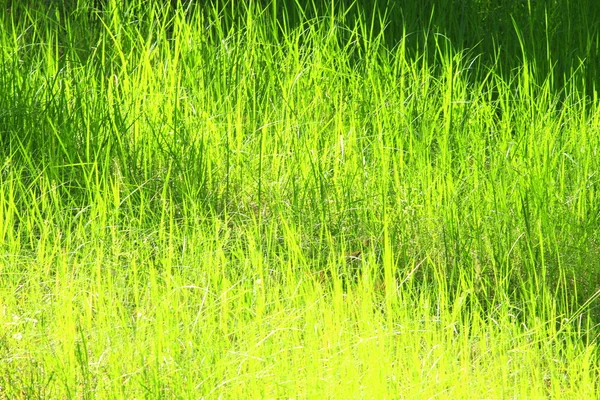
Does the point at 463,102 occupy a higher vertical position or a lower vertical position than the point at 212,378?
higher

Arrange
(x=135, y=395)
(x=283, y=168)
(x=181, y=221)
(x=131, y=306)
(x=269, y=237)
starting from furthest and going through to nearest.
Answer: (x=283, y=168)
(x=181, y=221)
(x=269, y=237)
(x=131, y=306)
(x=135, y=395)

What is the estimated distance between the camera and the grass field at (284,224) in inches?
99.6

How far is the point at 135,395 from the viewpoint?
240 cm

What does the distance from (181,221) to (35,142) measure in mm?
719

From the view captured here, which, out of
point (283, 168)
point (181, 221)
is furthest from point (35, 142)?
point (283, 168)

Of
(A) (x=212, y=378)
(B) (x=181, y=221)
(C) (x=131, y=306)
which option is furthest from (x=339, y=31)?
(A) (x=212, y=378)

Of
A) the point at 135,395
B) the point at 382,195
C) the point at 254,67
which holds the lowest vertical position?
the point at 135,395

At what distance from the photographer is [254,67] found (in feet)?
13.3

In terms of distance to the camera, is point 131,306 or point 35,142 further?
point 35,142

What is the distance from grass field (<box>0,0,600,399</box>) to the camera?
99.6 inches

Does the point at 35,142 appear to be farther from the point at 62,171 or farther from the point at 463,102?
the point at 463,102

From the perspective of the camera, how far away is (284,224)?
3104 millimetres

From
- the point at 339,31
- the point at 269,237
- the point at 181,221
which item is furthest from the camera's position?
the point at 339,31

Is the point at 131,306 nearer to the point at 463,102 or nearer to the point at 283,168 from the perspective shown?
the point at 283,168
